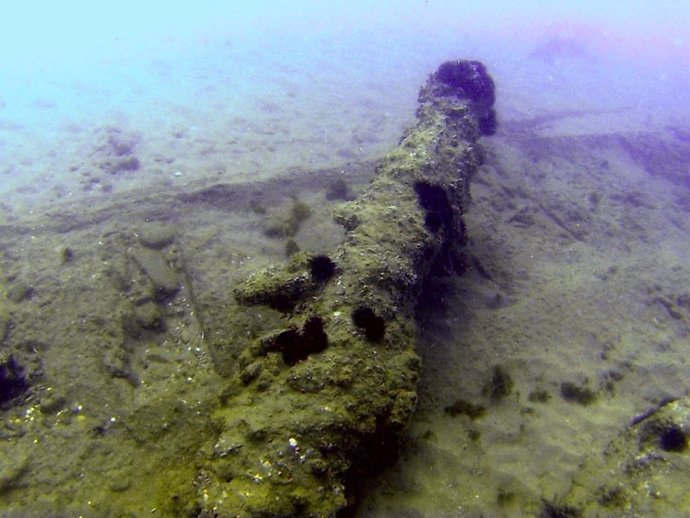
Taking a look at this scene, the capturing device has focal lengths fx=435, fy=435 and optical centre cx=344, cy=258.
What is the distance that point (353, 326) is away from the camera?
427 centimetres

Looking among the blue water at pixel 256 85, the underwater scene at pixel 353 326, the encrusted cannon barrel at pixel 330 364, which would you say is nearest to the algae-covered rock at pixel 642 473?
the underwater scene at pixel 353 326

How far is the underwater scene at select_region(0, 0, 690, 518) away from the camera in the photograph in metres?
3.96

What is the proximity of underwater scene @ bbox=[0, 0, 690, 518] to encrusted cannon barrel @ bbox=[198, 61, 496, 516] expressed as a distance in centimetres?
2

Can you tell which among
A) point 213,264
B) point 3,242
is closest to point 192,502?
point 213,264

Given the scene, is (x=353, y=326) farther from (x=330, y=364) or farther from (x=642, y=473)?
(x=642, y=473)

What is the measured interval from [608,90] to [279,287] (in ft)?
108

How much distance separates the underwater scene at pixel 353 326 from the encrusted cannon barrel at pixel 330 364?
0.07 ft

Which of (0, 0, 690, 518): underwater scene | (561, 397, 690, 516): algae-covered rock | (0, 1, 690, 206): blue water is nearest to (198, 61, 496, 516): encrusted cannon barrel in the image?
(0, 0, 690, 518): underwater scene

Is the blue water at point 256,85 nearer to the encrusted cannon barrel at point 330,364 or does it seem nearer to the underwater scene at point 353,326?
the underwater scene at point 353,326

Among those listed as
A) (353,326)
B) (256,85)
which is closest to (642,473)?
(353,326)

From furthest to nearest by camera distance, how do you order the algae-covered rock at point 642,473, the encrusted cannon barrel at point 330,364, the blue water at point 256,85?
1. the blue water at point 256,85
2. the algae-covered rock at point 642,473
3. the encrusted cannon barrel at point 330,364

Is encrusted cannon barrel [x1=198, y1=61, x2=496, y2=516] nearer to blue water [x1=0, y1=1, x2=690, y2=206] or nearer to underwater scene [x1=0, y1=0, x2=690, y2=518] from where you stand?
underwater scene [x1=0, y1=0, x2=690, y2=518]

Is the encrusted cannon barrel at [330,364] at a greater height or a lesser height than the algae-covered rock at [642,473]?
greater

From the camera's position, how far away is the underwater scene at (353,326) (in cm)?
396
